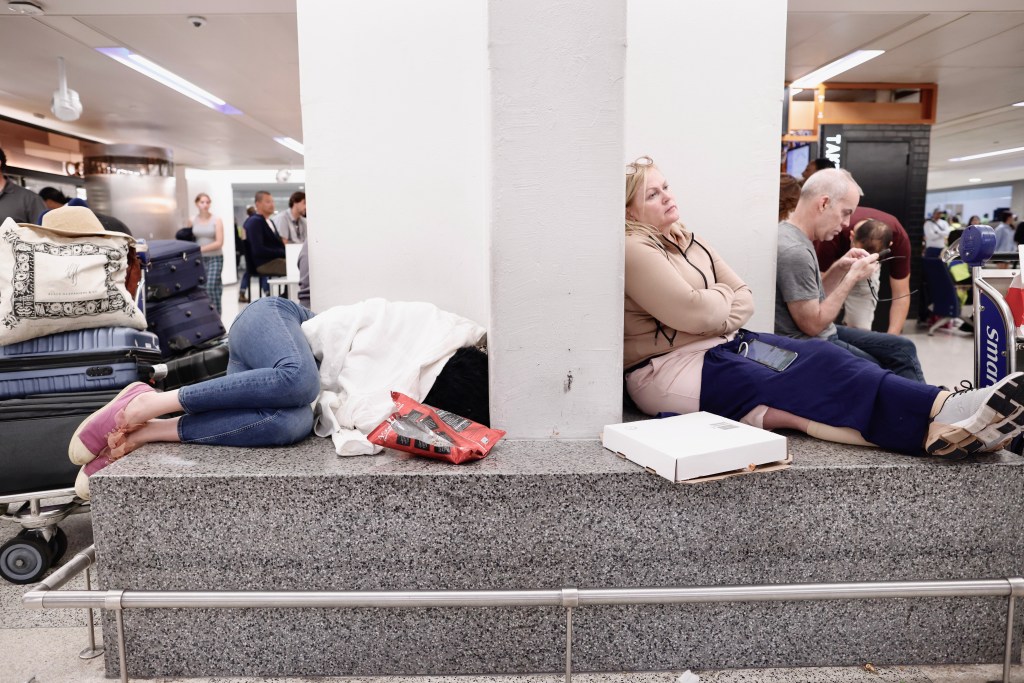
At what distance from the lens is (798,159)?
8570 millimetres

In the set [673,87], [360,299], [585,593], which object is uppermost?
[673,87]

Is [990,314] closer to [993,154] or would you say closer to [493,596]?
[493,596]

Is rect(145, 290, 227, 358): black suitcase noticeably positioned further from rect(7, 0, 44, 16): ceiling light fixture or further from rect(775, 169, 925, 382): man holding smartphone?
rect(7, 0, 44, 16): ceiling light fixture

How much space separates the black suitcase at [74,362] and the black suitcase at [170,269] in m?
0.58

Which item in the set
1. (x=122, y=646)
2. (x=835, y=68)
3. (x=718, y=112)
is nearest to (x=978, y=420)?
(x=718, y=112)

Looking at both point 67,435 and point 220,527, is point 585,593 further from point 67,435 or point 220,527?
point 67,435

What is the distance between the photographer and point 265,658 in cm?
176

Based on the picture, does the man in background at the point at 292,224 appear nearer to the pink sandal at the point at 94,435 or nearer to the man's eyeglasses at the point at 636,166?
the pink sandal at the point at 94,435

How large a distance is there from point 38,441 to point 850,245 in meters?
3.37

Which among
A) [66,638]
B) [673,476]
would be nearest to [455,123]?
[673,476]

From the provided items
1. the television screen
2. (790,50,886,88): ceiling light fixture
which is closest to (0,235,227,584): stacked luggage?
(790,50,886,88): ceiling light fixture

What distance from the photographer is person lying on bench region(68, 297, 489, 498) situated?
193 centimetres

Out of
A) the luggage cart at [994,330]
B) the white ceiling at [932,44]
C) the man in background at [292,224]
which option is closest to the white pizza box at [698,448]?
the luggage cart at [994,330]

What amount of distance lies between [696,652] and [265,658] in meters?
1.08
